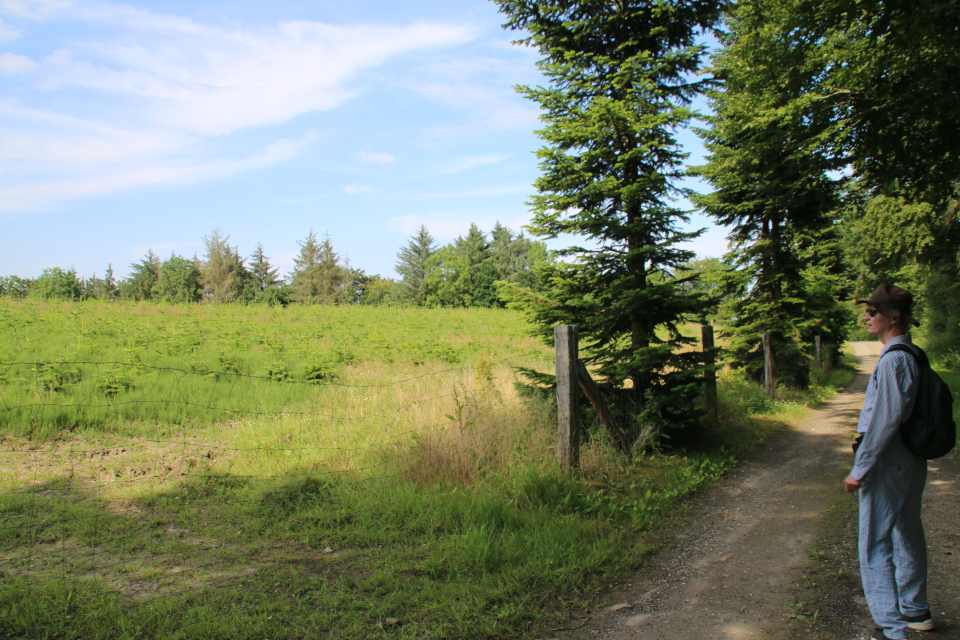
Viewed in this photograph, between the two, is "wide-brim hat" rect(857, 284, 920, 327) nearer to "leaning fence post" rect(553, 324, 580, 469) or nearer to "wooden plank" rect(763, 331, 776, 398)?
"leaning fence post" rect(553, 324, 580, 469)

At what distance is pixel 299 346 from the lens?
14281mm

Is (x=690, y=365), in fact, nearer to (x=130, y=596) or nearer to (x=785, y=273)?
(x=130, y=596)

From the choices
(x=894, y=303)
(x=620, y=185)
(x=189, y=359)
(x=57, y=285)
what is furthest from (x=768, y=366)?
(x=57, y=285)

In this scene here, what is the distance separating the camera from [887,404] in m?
3.04

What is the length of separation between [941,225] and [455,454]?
15.1 metres

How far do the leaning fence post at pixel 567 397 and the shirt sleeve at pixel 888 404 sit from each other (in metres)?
2.98

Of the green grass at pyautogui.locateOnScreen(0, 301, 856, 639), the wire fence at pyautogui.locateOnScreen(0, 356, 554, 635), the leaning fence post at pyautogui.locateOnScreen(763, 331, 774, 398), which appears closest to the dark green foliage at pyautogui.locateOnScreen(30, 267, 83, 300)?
the green grass at pyautogui.locateOnScreen(0, 301, 856, 639)

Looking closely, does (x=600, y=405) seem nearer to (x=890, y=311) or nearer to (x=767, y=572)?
(x=767, y=572)

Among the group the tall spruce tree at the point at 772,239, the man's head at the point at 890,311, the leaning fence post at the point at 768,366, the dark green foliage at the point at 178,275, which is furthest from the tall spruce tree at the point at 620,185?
the dark green foliage at the point at 178,275

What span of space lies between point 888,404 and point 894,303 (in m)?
0.61

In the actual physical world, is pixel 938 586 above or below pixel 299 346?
below

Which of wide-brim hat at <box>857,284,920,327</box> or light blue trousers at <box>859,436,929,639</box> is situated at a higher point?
wide-brim hat at <box>857,284,920,327</box>

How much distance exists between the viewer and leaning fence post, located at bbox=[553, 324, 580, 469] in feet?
19.1

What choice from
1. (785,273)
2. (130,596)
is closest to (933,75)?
(785,273)
